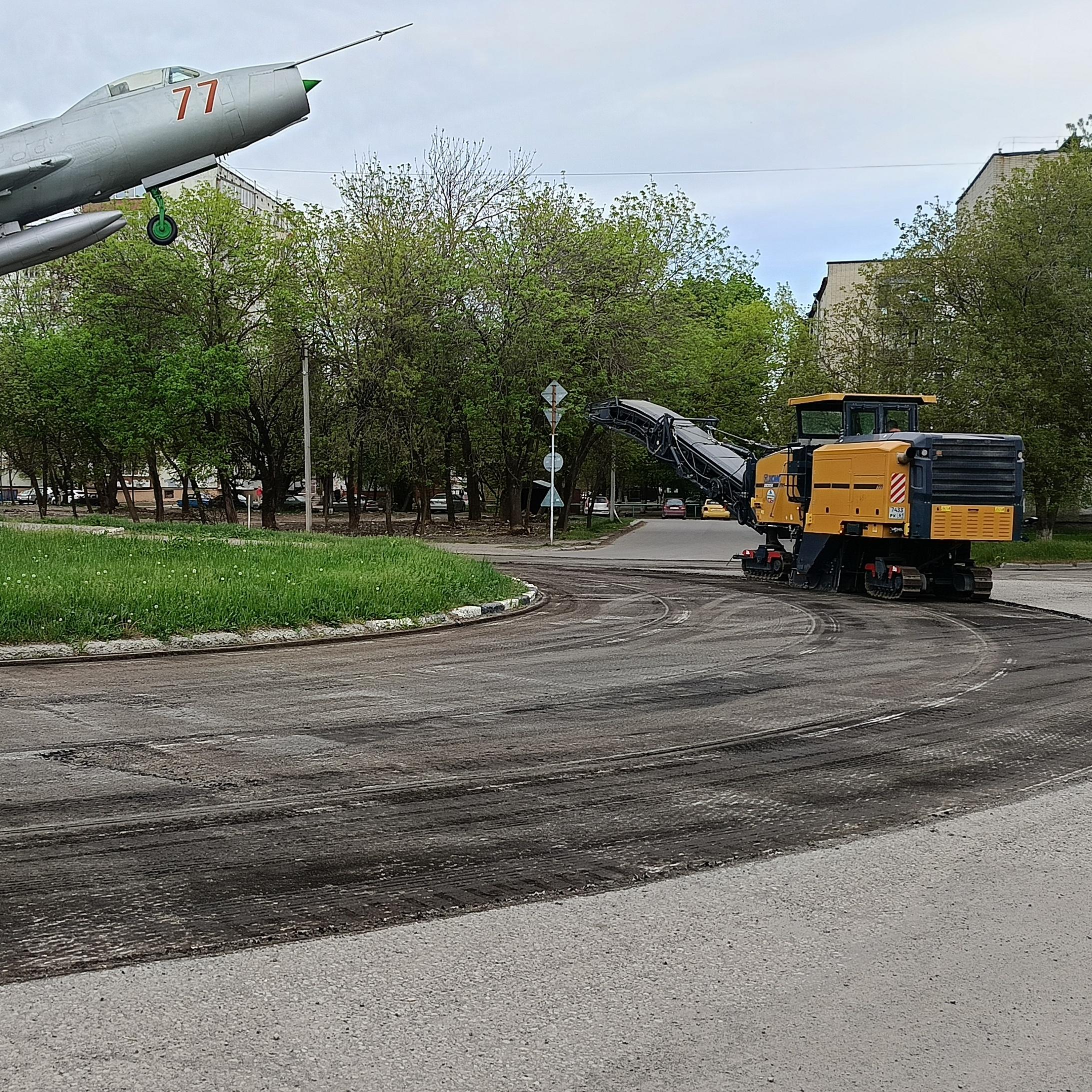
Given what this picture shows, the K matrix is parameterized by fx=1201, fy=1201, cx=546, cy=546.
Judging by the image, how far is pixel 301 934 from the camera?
175 inches

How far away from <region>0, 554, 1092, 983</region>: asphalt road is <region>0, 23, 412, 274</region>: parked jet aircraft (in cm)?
903

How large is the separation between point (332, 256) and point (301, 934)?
37.4 meters

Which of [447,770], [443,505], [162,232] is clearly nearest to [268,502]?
[162,232]

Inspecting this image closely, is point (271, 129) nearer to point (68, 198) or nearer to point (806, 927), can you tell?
A: point (68, 198)

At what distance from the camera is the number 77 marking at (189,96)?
1750 centimetres

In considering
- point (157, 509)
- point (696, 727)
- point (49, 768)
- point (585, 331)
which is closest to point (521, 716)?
point (696, 727)

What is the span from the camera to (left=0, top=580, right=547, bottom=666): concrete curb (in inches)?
458

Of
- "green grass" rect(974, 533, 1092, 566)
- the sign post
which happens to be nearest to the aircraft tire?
the sign post

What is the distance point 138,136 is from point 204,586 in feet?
24.6

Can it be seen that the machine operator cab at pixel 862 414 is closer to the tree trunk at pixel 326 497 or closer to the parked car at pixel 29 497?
the tree trunk at pixel 326 497

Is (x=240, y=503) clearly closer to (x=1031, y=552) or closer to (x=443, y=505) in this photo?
(x=443, y=505)

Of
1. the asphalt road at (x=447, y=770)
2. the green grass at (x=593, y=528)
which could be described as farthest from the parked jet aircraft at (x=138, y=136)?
the green grass at (x=593, y=528)

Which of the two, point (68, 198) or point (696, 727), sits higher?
point (68, 198)

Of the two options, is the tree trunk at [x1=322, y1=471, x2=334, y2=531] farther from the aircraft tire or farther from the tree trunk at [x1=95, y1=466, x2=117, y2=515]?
the aircraft tire
